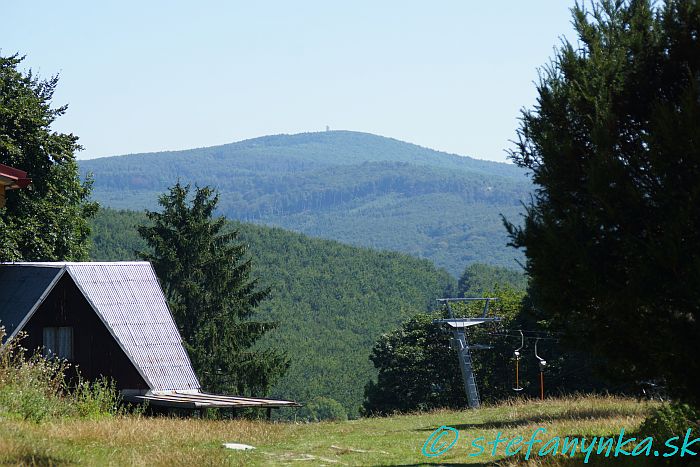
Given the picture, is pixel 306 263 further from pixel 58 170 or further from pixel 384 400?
pixel 58 170

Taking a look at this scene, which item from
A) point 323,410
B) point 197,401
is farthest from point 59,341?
point 323,410

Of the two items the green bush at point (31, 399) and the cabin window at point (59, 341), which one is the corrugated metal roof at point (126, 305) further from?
the green bush at point (31, 399)

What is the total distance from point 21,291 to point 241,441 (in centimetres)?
1529

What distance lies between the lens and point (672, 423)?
13.0m

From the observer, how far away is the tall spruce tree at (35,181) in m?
36.7

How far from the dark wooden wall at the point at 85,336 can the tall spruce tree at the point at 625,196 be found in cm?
1813

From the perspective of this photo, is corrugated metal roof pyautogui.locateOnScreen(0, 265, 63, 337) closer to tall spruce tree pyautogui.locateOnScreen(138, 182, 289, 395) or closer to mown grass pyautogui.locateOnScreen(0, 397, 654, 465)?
mown grass pyautogui.locateOnScreen(0, 397, 654, 465)

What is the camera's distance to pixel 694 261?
1034cm

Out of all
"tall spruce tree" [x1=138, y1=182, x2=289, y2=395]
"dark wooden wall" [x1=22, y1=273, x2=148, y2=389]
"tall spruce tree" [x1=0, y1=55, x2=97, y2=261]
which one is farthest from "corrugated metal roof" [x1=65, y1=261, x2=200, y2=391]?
"tall spruce tree" [x1=138, y1=182, x2=289, y2=395]

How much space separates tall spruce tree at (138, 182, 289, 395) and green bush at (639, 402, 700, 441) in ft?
144

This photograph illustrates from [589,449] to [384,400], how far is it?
1845 inches

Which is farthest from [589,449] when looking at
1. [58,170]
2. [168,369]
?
[58,170]

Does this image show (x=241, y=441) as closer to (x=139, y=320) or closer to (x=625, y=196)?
(x=625, y=196)

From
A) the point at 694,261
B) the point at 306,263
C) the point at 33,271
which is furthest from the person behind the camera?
the point at 306,263
